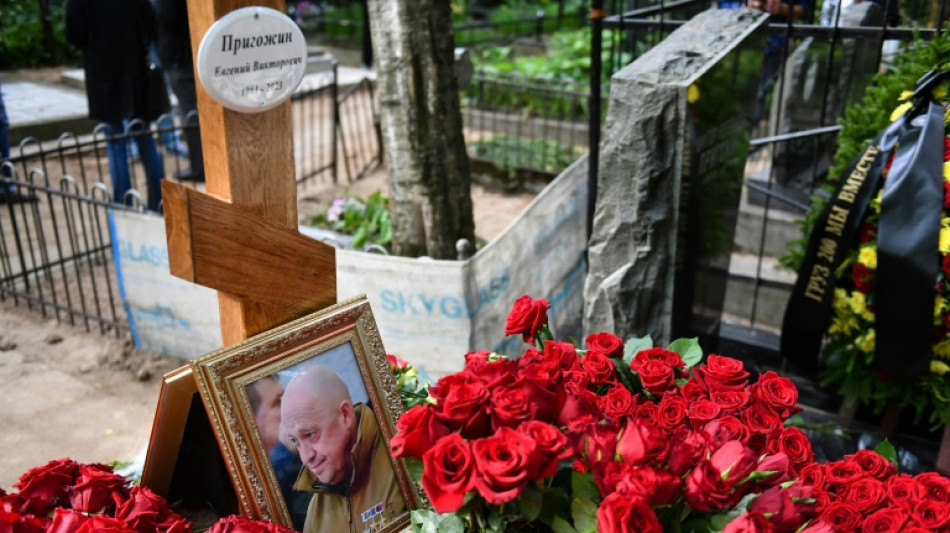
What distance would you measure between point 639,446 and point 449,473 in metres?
0.32

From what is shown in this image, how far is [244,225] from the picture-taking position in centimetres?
177

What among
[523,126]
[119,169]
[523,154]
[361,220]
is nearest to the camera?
[361,220]

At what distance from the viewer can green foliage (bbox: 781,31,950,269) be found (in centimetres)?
335

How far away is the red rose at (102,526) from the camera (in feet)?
4.73

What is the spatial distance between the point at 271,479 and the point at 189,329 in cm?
304

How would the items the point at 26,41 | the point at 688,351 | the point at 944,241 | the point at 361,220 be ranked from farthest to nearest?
the point at 26,41 < the point at 361,220 < the point at 944,241 < the point at 688,351

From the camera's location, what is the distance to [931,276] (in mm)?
2955

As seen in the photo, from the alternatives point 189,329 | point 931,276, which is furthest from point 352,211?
point 931,276

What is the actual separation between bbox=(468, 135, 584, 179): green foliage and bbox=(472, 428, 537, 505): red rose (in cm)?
681

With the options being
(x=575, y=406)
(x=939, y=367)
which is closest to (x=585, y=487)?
(x=575, y=406)

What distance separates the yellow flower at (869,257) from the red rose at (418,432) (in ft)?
7.86

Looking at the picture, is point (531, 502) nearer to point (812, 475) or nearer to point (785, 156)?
point (812, 475)

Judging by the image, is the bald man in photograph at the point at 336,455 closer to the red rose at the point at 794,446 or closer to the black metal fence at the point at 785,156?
the red rose at the point at 794,446

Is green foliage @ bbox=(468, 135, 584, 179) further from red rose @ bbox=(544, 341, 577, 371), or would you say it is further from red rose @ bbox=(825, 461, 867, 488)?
red rose @ bbox=(825, 461, 867, 488)
